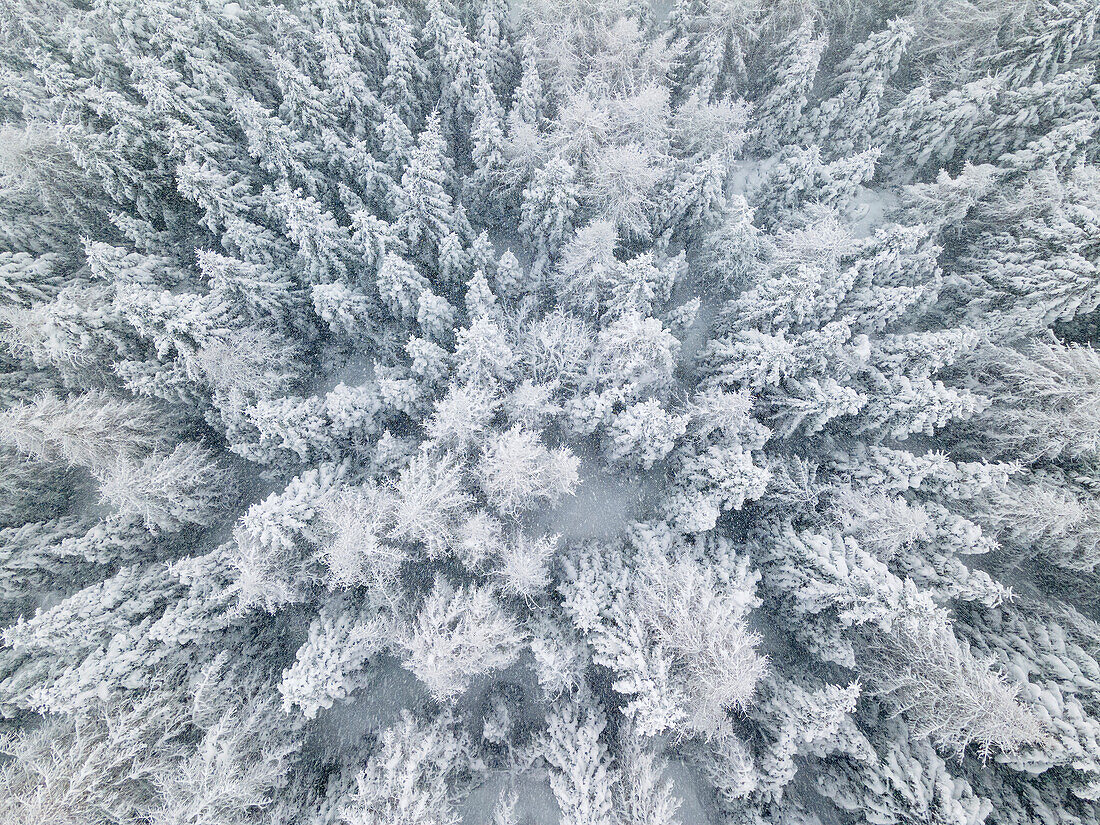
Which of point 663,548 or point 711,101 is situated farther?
point 711,101

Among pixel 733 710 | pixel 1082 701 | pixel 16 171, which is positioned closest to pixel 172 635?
pixel 733 710

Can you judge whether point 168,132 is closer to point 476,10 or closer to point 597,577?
point 476,10

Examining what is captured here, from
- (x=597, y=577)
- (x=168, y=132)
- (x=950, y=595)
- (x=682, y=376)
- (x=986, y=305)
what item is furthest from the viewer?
(x=682, y=376)

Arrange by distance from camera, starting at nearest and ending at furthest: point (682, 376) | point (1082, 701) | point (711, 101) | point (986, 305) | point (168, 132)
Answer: point (1082, 701)
point (168, 132)
point (986, 305)
point (682, 376)
point (711, 101)

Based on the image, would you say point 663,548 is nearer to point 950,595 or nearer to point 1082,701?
point 950,595

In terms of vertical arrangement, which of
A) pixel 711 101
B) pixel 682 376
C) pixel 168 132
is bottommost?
pixel 682 376

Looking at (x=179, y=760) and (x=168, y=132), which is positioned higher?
(x=168, y=132)
